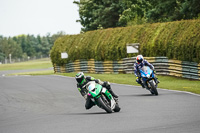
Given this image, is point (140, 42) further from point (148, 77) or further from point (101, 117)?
point (101, 117)

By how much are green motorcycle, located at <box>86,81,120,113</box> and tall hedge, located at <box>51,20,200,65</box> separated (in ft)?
39.8

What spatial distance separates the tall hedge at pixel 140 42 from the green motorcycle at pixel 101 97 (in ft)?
39.8

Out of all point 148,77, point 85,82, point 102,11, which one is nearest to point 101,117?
point 85,82

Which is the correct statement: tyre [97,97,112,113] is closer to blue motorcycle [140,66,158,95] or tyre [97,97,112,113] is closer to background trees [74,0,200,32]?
blue motorcycle [140,66,158,95]

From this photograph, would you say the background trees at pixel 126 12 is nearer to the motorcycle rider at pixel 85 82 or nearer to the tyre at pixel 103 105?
the motorcycle rider at pixel 85 82

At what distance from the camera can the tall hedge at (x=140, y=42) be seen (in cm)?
2469

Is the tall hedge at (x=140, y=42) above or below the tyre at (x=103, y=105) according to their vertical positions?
above

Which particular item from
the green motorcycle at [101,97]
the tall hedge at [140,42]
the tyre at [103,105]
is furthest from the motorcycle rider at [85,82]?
the tall hedge at [140,42]

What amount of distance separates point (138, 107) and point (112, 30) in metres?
23.4

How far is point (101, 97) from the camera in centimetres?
1145

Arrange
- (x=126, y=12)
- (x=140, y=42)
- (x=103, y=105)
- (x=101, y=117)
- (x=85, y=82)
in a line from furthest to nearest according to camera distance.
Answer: (x=126, y=12)
(x=140, y=42)
(x=85, y=82)
(x=103, y=105)
(x=101, y=117)

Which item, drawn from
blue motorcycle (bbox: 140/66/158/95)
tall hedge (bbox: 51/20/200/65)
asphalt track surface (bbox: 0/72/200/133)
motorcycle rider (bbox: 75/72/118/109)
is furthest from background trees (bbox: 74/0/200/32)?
motorcycle rider (bbox: 75/72/118/109)

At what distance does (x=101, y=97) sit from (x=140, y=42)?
2009 cm

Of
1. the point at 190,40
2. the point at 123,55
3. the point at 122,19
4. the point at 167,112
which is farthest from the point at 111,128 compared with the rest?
the point at 122,19
